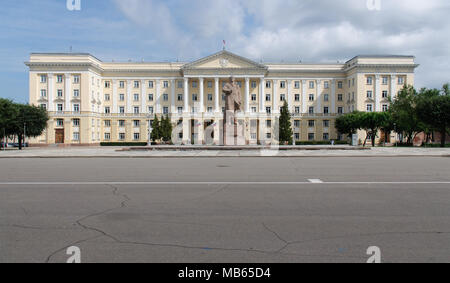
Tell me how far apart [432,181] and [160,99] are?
79618mm

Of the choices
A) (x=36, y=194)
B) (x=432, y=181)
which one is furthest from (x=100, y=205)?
(x=432, y=181)

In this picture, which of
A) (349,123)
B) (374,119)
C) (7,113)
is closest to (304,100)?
(349,123)

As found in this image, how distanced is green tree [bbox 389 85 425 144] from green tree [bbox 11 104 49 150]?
6619 cm

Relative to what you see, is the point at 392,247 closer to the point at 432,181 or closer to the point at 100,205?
the point at 100,205

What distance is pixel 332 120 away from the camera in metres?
87.4

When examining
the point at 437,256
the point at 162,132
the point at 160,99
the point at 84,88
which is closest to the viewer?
the point at 437,256

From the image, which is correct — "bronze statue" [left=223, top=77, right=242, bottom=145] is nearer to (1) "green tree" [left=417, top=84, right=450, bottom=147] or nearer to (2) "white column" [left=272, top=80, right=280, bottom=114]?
(1) "green tree" [left=417, top=84, right=450, bottom=147]

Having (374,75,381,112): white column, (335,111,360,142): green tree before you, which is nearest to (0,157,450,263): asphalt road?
(335,111,360,142): green tree

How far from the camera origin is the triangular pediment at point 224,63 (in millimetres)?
82625

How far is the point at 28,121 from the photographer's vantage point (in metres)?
57.6

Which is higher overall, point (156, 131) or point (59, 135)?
point (156, 131)

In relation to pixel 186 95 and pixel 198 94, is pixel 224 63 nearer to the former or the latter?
pixel 198 94

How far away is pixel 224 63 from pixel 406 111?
4118 cm
